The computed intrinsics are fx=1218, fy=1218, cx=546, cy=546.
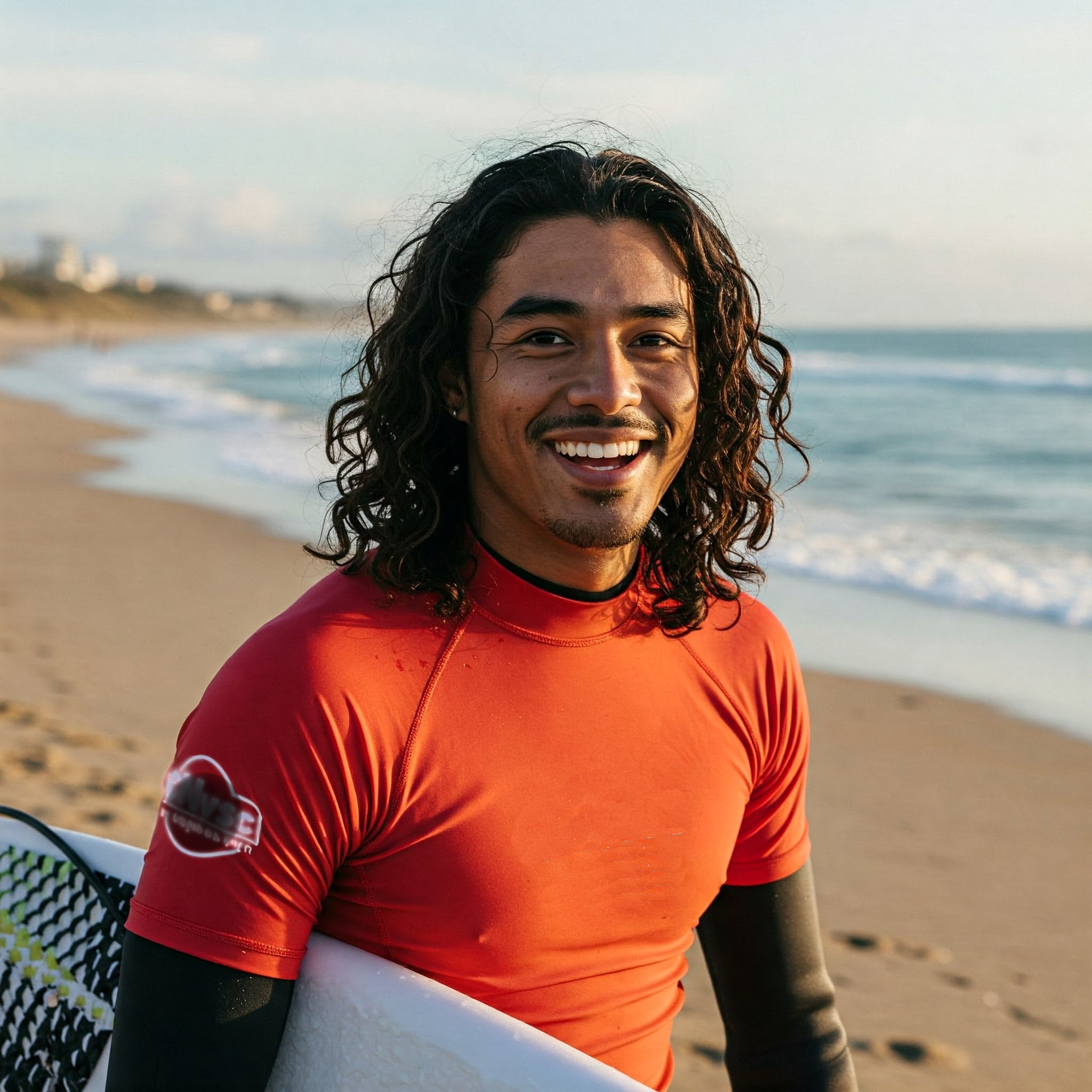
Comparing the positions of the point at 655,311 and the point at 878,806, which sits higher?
the point at 655,311

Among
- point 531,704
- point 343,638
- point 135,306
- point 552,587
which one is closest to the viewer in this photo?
point 343,638

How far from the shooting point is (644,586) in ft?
6.49

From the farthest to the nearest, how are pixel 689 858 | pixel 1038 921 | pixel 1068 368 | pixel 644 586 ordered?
pixel 1068 368
pixel 1038 921
pixel 644 586
pixel 689 858

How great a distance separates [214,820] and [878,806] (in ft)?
12.5

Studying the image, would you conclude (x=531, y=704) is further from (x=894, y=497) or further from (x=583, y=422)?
(x=894, y=497)

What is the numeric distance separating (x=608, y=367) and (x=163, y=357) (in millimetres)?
41968

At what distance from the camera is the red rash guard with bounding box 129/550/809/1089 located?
1.46 metres

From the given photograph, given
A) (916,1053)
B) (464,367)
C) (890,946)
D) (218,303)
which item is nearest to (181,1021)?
(464,367)

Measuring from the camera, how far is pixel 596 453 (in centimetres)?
176

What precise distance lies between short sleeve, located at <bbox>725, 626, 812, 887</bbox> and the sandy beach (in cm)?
128

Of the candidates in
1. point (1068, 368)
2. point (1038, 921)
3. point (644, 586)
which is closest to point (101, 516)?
point (1038, 921)

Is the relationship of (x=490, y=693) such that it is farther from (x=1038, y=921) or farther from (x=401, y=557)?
(x=1038, y=921)

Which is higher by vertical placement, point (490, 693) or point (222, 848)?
point (490, 693)

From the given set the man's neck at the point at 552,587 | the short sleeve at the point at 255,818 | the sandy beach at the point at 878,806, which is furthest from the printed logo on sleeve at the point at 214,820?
the sandy beach at the point at 878,806
